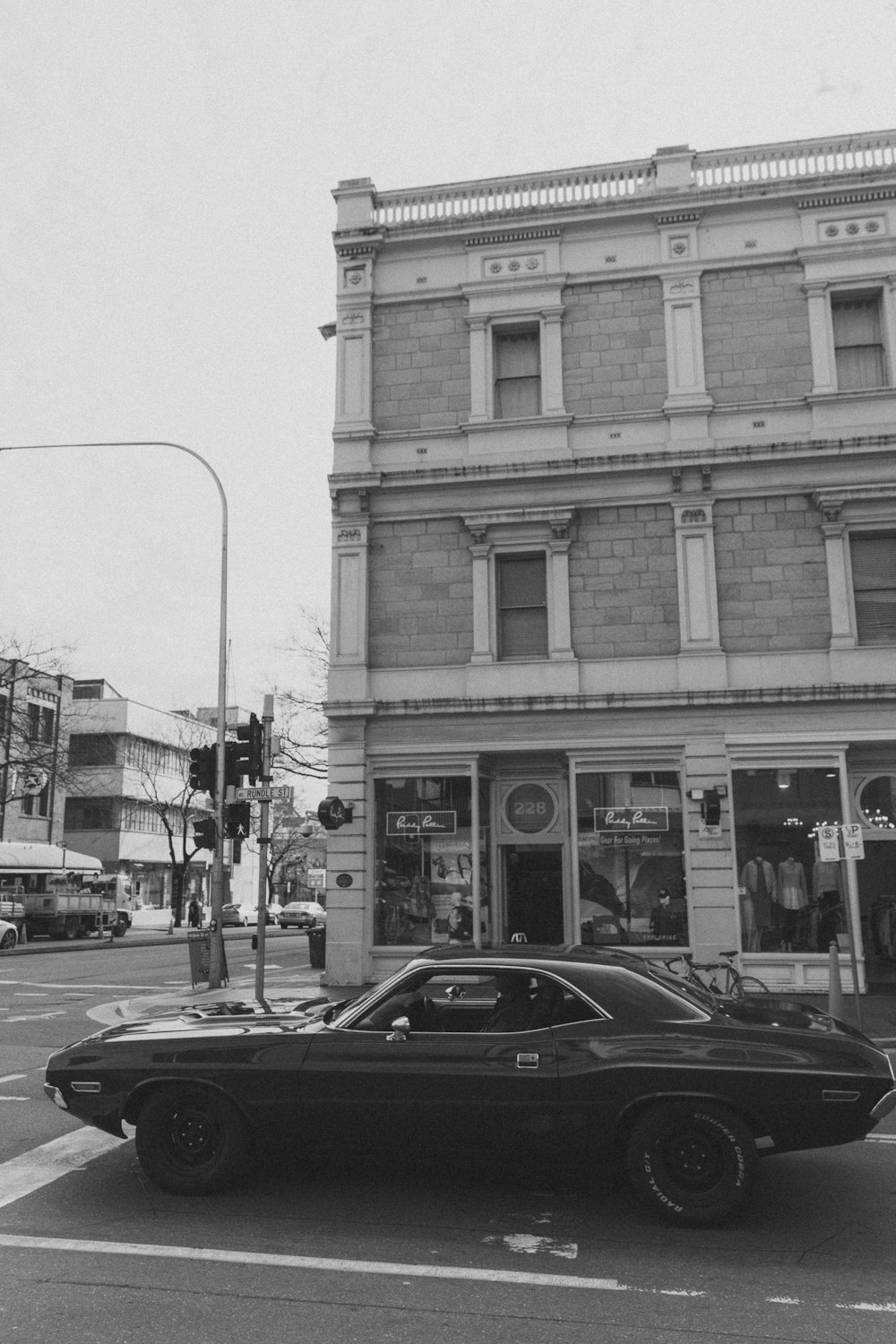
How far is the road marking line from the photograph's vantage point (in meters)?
4.98

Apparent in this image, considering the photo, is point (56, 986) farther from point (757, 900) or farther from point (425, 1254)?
point (425, 1254)

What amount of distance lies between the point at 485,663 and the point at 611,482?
3710 mm

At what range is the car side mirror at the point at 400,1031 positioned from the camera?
20.3ft

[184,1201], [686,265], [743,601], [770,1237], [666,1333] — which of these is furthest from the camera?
[686,265]

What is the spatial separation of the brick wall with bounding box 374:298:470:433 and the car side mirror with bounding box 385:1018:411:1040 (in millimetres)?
14020

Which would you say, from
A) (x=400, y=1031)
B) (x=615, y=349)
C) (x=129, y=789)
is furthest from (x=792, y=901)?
(x=129, y=789)

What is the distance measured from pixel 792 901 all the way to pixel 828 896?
562 millimetres

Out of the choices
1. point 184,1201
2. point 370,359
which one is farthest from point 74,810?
point 184,1201

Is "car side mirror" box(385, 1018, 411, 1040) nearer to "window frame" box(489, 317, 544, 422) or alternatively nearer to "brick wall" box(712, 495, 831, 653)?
"brick wall" box(712, 495, 831, 653)

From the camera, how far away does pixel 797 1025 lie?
6410 millimetres

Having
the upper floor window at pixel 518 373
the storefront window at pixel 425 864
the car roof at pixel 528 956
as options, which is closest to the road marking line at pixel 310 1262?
the car roof at pixel 528 956

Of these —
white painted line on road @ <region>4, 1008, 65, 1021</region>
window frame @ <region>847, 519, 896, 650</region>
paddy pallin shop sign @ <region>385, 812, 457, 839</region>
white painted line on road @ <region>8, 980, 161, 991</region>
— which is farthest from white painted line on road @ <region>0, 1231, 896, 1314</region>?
white painted line on road @ <region>8, 980, 161, 991</region>

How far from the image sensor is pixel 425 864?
57.7ft

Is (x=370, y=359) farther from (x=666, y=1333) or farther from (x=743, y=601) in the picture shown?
(x=666, y=1333)
